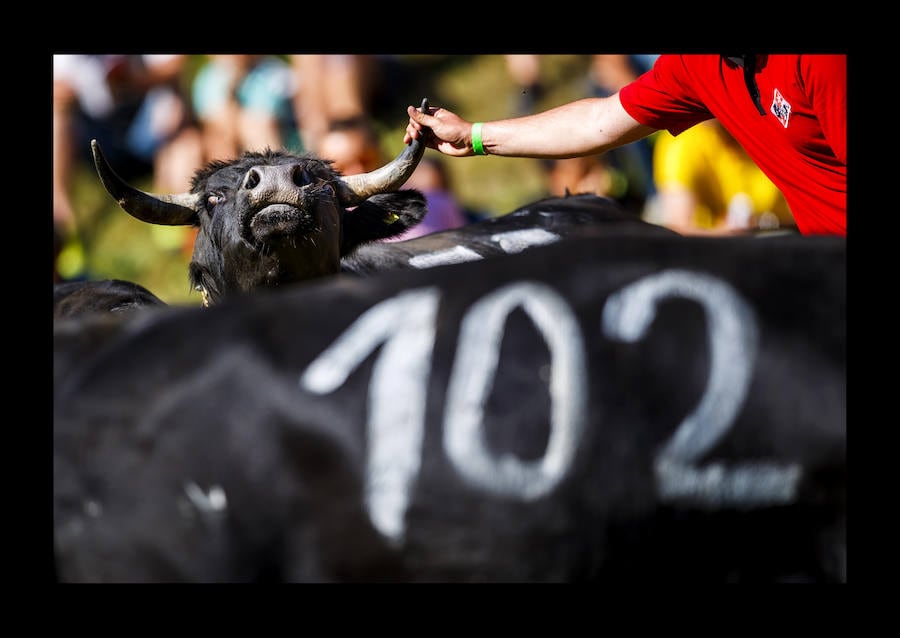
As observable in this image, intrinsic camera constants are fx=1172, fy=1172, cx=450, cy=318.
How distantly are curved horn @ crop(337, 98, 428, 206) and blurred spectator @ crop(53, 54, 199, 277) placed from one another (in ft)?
15.7

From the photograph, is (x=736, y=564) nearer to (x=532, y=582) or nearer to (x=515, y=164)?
(x=532, y=582)

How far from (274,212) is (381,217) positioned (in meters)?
0.95

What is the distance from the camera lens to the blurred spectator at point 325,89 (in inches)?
391

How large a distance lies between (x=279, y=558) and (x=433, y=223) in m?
5.74

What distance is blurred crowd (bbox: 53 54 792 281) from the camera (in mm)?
7875

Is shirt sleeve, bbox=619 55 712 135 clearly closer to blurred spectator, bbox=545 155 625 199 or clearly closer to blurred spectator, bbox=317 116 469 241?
blurred spectator, bbox=317 116 469 241

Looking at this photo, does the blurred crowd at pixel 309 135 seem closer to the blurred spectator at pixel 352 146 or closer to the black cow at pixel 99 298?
the blurred spectator at pixel 352 146

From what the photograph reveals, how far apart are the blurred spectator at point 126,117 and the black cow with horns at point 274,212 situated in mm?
4765

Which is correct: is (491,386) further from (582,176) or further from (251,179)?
(582,176)

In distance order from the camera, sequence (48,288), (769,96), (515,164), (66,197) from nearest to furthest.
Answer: (48,288) → (769,96) → (66,197) → (515,164)

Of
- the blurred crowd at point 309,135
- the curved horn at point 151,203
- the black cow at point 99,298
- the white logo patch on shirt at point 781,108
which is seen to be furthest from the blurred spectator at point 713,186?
the black cow at point 99,298

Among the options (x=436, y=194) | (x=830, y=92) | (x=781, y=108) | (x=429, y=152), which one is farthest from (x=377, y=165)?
(x=830, y=92)

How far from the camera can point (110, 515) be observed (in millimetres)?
2316

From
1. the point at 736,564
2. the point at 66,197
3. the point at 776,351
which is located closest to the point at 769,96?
the point at 776,351
